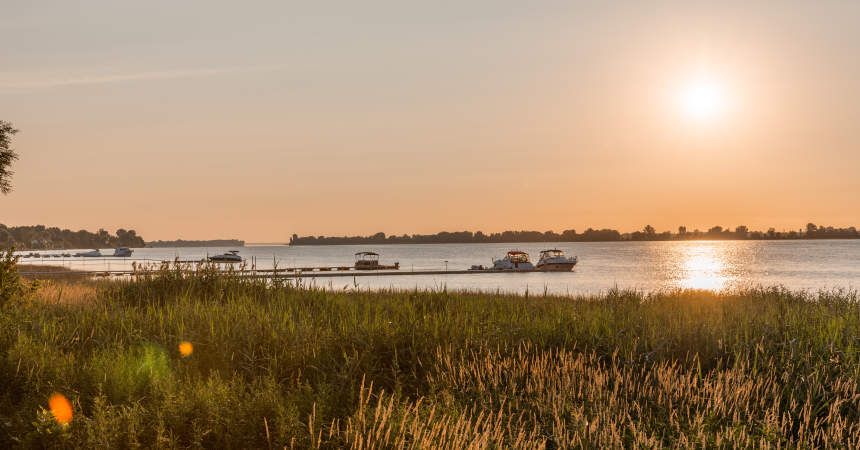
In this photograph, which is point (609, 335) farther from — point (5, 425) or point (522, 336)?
point (5, 425)

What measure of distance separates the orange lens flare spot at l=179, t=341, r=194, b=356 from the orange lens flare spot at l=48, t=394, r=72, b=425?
2.70 metres

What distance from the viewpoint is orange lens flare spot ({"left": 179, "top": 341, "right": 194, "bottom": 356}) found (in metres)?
11.4

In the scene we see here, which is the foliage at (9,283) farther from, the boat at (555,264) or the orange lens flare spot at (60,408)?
the boat at (555,264)

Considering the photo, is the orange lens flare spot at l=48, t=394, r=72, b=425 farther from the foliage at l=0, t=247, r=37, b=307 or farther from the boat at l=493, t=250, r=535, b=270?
the boat at l=493, t=250, r=535, b=270

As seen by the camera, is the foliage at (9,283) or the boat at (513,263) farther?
the boat at (513,263)

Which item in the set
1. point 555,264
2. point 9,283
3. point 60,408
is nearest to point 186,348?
point 60,408

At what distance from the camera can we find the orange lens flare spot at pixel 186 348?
11.4m

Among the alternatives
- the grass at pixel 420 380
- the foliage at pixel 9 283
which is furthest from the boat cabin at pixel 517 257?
the foliage at pixel 9 283

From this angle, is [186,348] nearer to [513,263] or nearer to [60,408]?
[60,408]

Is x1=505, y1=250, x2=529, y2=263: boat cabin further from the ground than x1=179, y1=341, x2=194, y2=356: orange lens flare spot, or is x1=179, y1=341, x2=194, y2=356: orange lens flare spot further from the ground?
x1=179, y1=341, x2=194, y2=356: orange lens flare spot

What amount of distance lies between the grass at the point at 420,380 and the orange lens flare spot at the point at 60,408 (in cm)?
14

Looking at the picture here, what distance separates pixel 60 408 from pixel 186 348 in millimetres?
3286

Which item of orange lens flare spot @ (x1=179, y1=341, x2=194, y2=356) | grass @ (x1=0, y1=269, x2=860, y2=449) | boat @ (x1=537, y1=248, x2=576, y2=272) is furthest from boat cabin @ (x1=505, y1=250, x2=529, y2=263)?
orange lens flare spot @ (x1=179, y1=341, x2=194, y2=356)

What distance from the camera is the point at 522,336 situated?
13430mm
